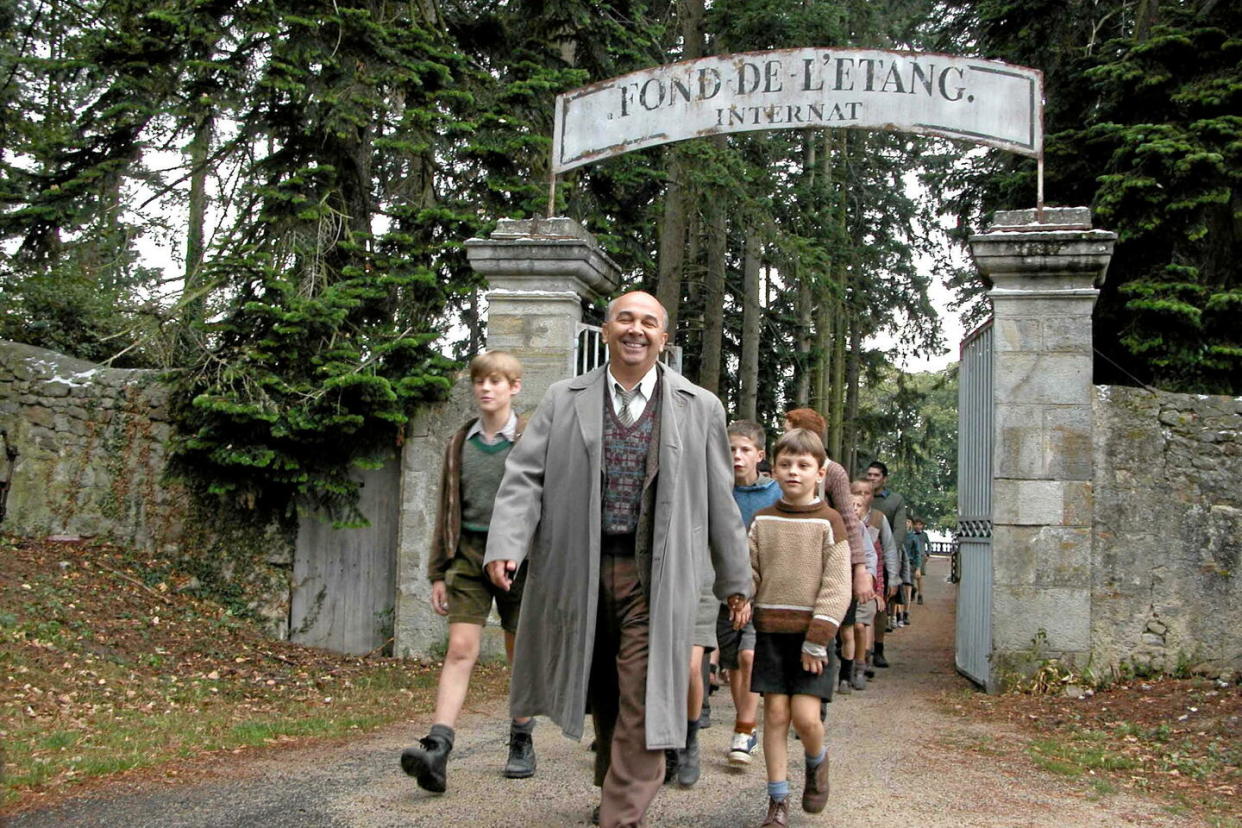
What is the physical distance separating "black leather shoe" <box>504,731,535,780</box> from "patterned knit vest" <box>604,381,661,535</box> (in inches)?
66.9

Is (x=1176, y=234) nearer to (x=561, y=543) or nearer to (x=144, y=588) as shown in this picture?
(x=561, y=543)

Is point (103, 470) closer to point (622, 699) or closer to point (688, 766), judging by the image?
point (688, 766)

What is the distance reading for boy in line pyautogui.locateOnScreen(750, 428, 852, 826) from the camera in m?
4.35

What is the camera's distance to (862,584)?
521cm

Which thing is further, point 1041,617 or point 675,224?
point 675,224

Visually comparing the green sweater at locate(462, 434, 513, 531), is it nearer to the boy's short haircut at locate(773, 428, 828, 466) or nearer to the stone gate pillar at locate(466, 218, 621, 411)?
the boy's short haircut at locate(773, 428, 828, 466)

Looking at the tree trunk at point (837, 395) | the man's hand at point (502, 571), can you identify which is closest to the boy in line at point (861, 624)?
the man's hand at point (502, 571)

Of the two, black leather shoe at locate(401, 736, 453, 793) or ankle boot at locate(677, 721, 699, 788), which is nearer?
black leather shoe at locate(401, 736, 453, 793)

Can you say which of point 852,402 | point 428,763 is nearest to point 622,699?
point 428,763

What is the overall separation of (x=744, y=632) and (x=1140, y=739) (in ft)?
8.04

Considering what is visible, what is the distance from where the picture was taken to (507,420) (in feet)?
16.7

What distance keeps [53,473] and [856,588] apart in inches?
292

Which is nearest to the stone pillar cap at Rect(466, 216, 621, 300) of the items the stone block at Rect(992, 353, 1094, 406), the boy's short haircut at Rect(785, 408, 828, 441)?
the boy's short haircut at Rect(785, 408, 828, 441)

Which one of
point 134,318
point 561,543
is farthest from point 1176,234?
point 134,318
